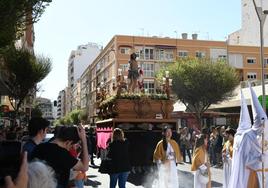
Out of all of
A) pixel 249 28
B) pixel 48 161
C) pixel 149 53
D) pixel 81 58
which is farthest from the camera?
pixel 81 58

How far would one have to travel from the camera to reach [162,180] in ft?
33.3

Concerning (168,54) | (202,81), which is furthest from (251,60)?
(202,81)

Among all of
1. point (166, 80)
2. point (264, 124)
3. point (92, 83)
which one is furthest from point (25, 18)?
point (92, 83)

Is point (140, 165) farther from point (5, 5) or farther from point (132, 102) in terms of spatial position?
point (5, 5)

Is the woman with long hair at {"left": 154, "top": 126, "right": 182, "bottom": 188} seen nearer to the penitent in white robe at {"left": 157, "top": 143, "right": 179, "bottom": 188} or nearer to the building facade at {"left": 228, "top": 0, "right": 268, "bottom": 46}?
the penitent in white robe at {"left": 157, "top": 143, "right": 179, "bottom": 188}

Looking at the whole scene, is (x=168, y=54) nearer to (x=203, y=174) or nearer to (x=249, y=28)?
(x=249, y=28)

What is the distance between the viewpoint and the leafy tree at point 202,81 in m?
39.7

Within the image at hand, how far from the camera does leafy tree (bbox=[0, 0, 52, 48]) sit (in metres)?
9.74

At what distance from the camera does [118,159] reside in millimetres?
8883

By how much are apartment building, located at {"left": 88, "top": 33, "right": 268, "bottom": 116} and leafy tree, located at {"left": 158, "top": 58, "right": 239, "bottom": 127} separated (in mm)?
24612

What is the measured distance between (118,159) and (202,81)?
103 ft

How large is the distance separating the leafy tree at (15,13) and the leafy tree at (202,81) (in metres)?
29.4

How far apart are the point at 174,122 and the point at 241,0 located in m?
55.2

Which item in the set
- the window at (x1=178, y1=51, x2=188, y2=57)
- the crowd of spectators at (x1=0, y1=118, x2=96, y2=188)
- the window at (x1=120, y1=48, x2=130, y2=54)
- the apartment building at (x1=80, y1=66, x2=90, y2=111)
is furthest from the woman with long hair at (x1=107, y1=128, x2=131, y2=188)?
the apartment building at (x1=80, y1=66, x2=90, y2=111)
